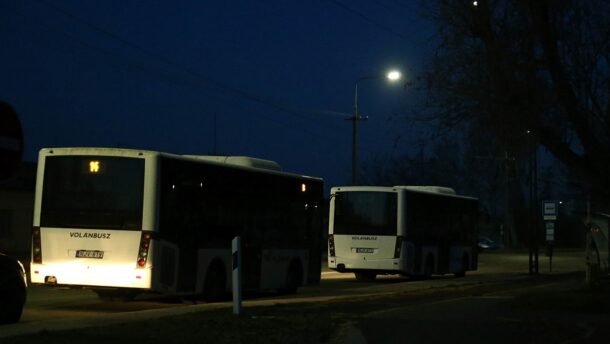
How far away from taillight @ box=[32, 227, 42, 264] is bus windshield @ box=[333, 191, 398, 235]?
1527 cm

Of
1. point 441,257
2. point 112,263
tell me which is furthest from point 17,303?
point 441,257

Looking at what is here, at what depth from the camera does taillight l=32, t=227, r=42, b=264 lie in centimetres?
1830

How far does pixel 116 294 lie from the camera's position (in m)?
19.2

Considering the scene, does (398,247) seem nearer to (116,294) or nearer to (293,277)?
(293,277)

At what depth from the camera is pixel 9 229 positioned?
47.9m

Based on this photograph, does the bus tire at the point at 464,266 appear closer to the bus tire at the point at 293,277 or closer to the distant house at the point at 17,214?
the bus tire at the point at 293,277

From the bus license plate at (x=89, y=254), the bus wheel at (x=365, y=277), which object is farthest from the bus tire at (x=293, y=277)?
the bus wheel at (x=365, y=277)

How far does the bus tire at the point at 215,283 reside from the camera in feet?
66.0

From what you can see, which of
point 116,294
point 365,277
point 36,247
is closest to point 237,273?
point 116,294

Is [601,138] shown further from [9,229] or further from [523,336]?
[9,229]

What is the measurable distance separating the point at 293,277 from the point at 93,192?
7.42 meters

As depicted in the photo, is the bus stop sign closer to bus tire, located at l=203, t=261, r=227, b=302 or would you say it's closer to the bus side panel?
the bus side panel

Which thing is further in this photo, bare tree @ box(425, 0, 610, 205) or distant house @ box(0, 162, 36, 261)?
distant house @ box(0, 162, 36, 261)

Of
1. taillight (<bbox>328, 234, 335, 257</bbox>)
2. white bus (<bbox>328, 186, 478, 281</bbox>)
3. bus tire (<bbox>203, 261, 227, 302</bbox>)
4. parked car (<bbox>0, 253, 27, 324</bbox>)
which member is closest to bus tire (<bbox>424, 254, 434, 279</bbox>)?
white bus (<bbox>328, 186, 478, 281</bbox>)
